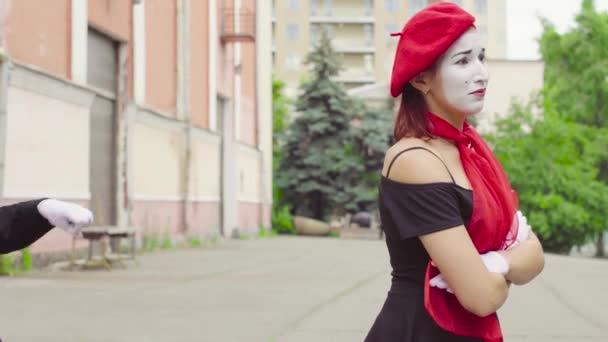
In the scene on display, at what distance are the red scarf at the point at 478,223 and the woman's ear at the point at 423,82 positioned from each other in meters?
0.07

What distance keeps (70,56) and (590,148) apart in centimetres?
2886

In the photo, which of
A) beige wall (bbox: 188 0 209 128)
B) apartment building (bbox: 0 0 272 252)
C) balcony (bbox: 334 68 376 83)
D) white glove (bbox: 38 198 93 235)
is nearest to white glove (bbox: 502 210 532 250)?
white glove (bbox: 38 198 93 235)

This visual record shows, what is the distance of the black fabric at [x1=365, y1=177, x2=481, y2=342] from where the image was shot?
1.92 metres

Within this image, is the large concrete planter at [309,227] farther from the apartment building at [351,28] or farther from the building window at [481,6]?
the building window at [481,6]

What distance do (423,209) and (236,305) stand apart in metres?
6.27

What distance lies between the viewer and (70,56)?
562 inches

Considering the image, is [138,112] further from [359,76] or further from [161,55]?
[359,76]

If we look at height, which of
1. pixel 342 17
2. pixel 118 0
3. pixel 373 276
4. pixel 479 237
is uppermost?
pixel 342 17

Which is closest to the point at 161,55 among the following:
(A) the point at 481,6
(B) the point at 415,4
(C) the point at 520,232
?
(C) the point at 520,232

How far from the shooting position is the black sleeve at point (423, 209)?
1.91 meters

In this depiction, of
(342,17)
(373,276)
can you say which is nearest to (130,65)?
(373,276)

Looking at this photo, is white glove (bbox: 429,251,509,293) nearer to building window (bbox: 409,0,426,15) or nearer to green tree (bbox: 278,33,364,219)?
green tree (bbox: 278,33,364,219)

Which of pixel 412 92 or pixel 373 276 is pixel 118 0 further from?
pixel 412 92

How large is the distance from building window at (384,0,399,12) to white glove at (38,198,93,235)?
8013cm
